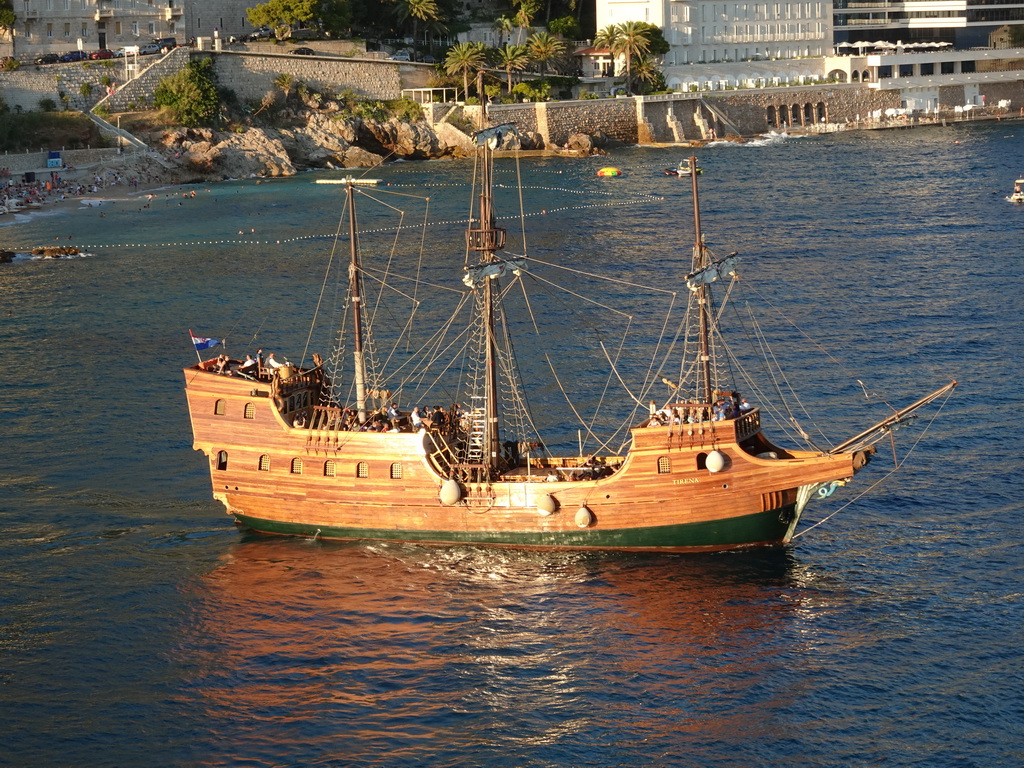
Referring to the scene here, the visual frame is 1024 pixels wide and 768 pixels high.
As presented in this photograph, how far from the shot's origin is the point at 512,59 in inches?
6019

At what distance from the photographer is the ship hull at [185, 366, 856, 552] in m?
43.2

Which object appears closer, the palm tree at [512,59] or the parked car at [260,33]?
the palm tree at [512,59]

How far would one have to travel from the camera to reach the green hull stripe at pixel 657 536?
4400 centimetres

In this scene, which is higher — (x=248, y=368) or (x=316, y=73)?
(x=316, y=73)

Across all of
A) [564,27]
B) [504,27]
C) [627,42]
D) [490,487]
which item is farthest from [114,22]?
[490,487]

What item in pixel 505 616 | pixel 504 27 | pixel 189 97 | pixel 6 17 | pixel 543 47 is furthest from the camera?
pixel 504 27

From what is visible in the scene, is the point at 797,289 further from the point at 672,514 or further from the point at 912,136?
the point at 912,136

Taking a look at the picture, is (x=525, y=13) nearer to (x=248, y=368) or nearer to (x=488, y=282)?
(x=488, y=282)

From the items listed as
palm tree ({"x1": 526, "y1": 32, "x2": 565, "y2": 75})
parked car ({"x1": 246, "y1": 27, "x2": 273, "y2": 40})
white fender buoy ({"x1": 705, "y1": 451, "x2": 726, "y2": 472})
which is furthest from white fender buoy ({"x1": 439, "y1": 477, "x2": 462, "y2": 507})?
palm tree ({"x1": 526, "y1": 32, "x2": 565, "y2": 75})

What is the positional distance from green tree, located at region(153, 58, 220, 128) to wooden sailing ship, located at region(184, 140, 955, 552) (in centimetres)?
9237

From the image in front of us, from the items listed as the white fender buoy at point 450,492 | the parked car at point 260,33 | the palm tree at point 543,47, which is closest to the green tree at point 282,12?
the parked car at point 260,33

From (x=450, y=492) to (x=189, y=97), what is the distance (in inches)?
3951

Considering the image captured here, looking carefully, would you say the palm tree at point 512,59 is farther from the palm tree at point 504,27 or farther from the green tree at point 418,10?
the green tree at point 418,10

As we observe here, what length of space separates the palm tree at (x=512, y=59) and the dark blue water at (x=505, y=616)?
8704 cm
